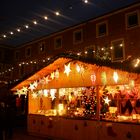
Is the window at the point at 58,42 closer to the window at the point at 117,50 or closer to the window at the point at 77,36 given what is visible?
the window at the point at 77,36

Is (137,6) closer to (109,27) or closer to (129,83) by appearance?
(109,27)

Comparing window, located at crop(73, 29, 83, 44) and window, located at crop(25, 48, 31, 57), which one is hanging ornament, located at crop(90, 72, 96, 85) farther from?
window, located at crop(25, 48, 31, 57)

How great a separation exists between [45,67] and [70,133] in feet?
11.1

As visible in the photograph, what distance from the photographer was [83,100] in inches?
497

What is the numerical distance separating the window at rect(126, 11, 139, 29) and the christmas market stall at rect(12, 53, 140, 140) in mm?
9829

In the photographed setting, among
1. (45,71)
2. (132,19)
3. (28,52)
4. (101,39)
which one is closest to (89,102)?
(45,71)

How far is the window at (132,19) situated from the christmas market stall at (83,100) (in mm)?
9829

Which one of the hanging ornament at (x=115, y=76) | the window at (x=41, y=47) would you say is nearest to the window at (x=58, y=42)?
the window at (x=41, y=47)

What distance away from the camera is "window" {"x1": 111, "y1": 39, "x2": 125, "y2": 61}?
2116 centimetres

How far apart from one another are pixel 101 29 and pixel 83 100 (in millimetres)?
11806

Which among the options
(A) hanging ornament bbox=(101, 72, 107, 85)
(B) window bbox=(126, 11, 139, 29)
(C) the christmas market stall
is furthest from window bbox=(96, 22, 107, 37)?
(A) hanging ornament bbox=(101, 72, 107, 85)

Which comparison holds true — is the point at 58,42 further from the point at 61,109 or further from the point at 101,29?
the point at 61,109

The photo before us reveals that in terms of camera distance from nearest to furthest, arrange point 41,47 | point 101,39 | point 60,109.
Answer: point 60,109, point 101,39, point 41,47

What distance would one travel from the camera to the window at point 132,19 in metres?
20.1
